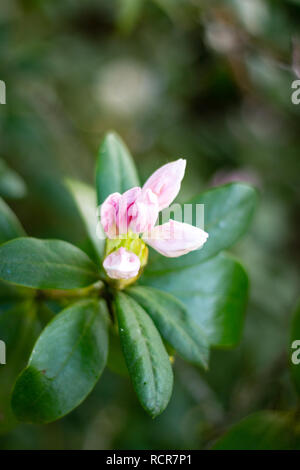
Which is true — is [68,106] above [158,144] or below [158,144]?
above

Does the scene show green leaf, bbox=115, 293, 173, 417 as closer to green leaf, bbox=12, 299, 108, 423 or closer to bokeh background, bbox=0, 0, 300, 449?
green leaf, bbox=12, 299, 108, 423

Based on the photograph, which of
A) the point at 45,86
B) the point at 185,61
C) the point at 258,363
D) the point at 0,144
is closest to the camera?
the point at 0,144

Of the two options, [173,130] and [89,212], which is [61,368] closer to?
[89,212]

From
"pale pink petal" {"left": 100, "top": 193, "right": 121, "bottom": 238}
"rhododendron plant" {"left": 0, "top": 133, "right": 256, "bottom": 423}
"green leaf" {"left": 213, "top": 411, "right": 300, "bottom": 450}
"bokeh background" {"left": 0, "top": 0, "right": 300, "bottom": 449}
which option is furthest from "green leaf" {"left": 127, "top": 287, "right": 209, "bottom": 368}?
"bokeh background" {"left": 0, "top": 0, "right": 300, "bottom": 449}

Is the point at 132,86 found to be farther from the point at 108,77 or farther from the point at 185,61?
the point at 185,61
